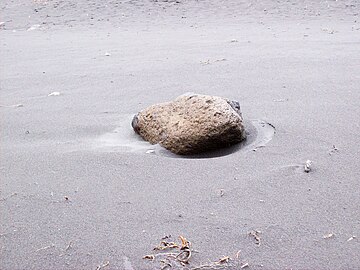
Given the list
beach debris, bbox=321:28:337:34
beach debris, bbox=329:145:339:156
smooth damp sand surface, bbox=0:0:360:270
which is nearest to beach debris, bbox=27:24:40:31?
smooth damp sand surface, bbox=0:0:360:270

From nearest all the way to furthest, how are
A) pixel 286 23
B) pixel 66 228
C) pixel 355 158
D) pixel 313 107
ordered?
pixel 66 228 < pixel 355 158 < pixel 313 107 < pixel 286 23

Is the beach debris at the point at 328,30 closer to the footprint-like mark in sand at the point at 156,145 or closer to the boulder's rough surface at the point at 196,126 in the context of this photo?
the footprint-like mark in sand at the point at 156,145

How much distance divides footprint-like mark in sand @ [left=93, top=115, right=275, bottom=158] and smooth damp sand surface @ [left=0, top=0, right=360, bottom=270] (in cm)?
2

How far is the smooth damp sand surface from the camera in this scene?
1442 millimetres

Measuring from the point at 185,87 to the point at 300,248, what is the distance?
214 cm

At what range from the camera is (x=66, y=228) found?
156 centimetres

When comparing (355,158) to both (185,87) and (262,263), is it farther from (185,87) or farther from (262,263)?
(185,87)

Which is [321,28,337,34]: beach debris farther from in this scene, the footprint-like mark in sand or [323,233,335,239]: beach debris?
[323,233,335,239]: beach debris

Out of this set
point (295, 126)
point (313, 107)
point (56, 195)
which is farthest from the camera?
point (313, 107)

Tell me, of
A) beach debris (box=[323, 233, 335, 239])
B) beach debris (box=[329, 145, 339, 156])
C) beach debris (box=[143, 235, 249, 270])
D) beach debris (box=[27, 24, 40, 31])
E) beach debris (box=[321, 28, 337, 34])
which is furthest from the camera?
beach debris (box=[27, 24, 40, 31])

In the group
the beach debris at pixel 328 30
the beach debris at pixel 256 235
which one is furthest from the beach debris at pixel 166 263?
the beach debris at pixel 328 30

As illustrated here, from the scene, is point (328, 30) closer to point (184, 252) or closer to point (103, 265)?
point (184, 252)

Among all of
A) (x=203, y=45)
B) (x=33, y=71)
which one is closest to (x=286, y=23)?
(x=203, y=45)

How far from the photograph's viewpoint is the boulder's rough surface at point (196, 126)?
211cm
